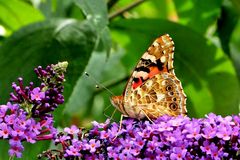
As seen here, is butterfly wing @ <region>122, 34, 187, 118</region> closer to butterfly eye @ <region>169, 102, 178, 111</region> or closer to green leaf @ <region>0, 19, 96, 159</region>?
butterfly eye @ <region>169, 102, 178, 111</region>

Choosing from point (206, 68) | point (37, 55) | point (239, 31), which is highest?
point (239, 31)

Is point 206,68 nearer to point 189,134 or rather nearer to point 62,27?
point 62,27

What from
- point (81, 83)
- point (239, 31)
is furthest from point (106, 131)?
point (239, 31)

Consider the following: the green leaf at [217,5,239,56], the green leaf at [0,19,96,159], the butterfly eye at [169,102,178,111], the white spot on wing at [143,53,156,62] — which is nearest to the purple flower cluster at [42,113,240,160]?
the butterfly eye at [169,102,178,111]

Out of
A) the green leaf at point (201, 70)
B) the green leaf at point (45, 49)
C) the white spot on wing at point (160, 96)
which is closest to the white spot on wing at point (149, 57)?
the white spot on wing at point (160, 96)

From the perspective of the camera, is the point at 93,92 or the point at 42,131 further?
the point at 93,92

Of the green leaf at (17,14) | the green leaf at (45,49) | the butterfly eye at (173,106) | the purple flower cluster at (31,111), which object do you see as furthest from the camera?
the green leaf at (17,14)

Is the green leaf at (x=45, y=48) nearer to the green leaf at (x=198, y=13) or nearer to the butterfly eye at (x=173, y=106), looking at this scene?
the butterfly eye at (x=173, y=106)
